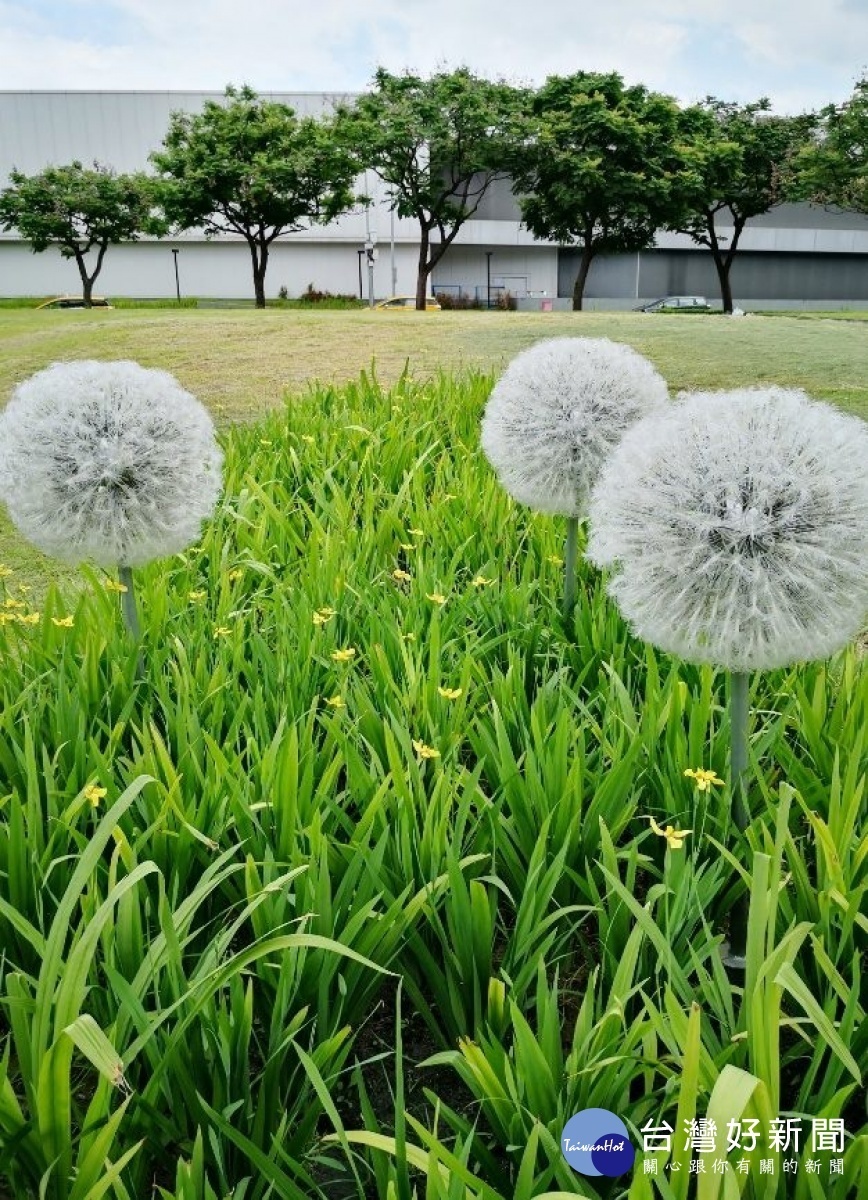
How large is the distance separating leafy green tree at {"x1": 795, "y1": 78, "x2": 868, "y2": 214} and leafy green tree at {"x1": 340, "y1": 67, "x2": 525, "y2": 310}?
826 cm

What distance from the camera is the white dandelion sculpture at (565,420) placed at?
250 centimetres

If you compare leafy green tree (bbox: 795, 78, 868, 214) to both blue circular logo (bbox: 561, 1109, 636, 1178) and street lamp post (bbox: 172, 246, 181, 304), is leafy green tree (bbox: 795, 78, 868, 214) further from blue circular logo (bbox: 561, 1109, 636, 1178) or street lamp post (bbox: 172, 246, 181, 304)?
blue circular logo (bbox: 561, 1109, 636, 1178)

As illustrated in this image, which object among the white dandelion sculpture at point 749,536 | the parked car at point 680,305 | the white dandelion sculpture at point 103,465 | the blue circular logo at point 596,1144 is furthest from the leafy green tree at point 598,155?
the blue circular logo at point 596,1144

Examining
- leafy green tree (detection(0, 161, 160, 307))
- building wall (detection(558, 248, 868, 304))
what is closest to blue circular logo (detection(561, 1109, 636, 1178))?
leafy green tree (detection(0, 161, 160, 307))

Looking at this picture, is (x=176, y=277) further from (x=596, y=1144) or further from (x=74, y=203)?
(x=596, y=1144)

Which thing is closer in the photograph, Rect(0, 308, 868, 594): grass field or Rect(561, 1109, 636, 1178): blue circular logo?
Rect(561, 1109, 636, 1178): blue circular logo

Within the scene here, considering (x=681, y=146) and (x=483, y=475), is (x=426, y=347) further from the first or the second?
(x=681, y=146)

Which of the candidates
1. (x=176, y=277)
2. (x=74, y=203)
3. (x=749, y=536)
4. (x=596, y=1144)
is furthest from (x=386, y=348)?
(x=176, y=277)

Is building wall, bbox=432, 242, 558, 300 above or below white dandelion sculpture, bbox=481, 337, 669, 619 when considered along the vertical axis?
above

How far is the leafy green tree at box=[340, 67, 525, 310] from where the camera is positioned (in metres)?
25.9

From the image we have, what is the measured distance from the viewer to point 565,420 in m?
2.51

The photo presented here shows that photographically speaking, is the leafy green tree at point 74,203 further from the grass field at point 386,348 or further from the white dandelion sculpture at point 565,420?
the white dandelion sculpture at point 565,420

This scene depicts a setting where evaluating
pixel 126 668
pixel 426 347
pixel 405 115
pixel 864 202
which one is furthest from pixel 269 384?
pixel 864 202

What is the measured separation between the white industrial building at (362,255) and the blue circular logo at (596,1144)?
1451 inches
